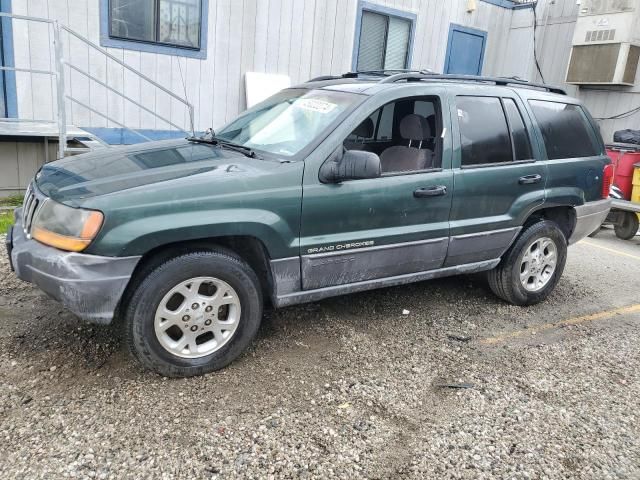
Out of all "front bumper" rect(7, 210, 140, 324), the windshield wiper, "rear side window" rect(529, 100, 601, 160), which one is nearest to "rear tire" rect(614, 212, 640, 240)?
"rear side window" rect(529, 100, 601, 160)

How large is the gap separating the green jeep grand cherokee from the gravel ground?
0.35m

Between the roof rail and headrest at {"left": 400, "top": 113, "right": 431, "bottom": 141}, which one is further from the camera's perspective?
headrest at {"left": 400, "top": 113, "right": 431, "bottom": 141}

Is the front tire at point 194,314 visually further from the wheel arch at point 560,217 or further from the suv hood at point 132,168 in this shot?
the wheel arch at point 560,217

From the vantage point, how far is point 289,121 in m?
3.99

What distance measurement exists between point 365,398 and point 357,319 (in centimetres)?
112

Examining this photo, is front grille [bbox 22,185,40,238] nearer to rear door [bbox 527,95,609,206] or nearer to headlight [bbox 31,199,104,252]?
headlight [bbox 31,199,104,252]

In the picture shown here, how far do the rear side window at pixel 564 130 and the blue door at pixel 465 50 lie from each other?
24.6 ft

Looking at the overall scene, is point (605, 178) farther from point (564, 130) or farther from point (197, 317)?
point (197, 317)

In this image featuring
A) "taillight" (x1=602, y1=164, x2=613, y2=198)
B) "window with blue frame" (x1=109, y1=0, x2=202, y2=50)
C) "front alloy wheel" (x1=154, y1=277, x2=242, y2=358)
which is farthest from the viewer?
"window with blue frame" (x1=109, y1=0, x2=202, y2=50)

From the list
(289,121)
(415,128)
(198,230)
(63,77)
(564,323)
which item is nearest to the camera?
(198,230)

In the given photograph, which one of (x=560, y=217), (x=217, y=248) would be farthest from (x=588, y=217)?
(x=217, y=248)

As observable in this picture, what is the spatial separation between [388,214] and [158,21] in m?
6.05

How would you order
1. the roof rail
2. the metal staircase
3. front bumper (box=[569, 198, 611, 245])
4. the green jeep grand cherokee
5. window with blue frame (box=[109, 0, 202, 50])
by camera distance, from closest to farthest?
1. the green jeep grand cherokee
2. the roof rail
3. front bumper (box=[569, 198, 611, 245])
4. the metal staircase
5. window with blue frame (box=[109, 0, 202, 50])

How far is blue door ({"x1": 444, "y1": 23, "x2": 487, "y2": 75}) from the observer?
1185 cm
